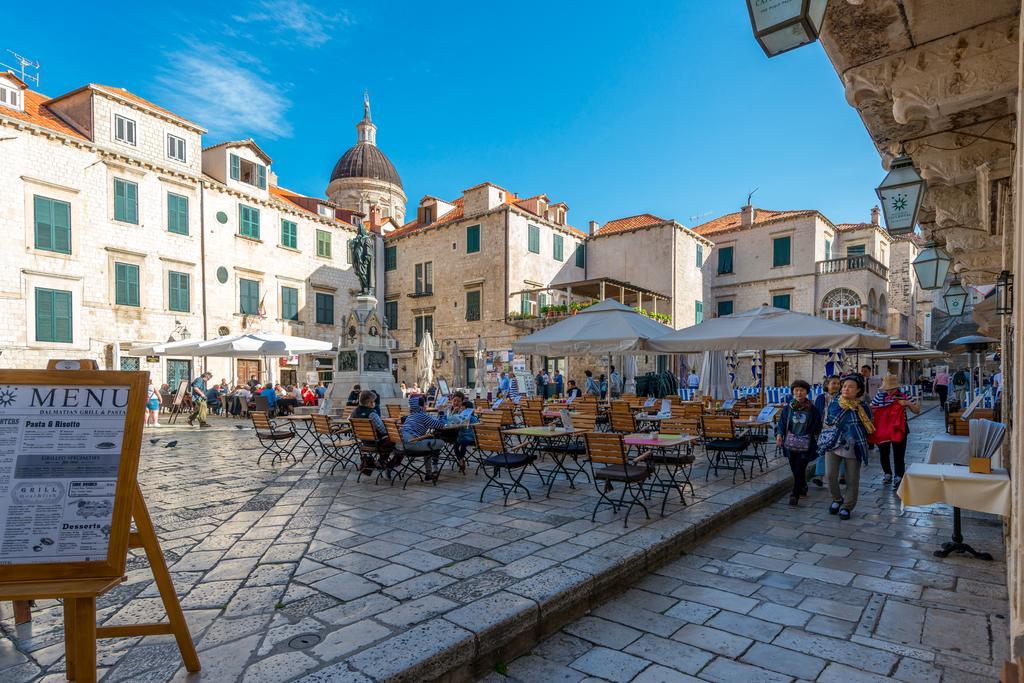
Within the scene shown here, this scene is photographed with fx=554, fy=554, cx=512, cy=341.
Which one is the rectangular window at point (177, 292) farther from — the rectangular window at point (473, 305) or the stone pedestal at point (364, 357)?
the rectangular window at point (473, 305)

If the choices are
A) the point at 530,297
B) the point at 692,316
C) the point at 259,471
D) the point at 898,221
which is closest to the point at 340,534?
the point at 259,471

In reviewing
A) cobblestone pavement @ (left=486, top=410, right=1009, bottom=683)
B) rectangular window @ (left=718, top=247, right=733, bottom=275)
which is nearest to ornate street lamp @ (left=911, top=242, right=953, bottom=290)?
cobblestone pavement @ (left=486, top=410, right=1009, bottom=683)

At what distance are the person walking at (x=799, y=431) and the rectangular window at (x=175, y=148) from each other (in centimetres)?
2309

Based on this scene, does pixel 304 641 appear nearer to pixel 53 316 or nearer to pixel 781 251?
pixel 53 316

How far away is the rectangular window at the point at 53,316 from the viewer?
17562mm

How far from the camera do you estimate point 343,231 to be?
28.3 metres

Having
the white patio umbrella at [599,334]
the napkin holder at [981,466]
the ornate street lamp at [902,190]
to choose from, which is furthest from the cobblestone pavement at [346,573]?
the ornate street lamp at [902,190]

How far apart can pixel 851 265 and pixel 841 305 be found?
1.91 metres

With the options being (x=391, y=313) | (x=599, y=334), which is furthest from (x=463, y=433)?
(x=391, y=313)

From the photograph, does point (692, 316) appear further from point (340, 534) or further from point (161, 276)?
point (340, 534)

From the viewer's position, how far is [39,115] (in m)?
18.8

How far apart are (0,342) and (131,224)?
5542 millimetres

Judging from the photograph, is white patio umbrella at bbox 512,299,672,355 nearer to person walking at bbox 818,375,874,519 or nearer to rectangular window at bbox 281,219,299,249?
person walking at bbox 818,375,874,519

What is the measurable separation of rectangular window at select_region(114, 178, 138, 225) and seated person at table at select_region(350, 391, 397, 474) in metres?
17.4
